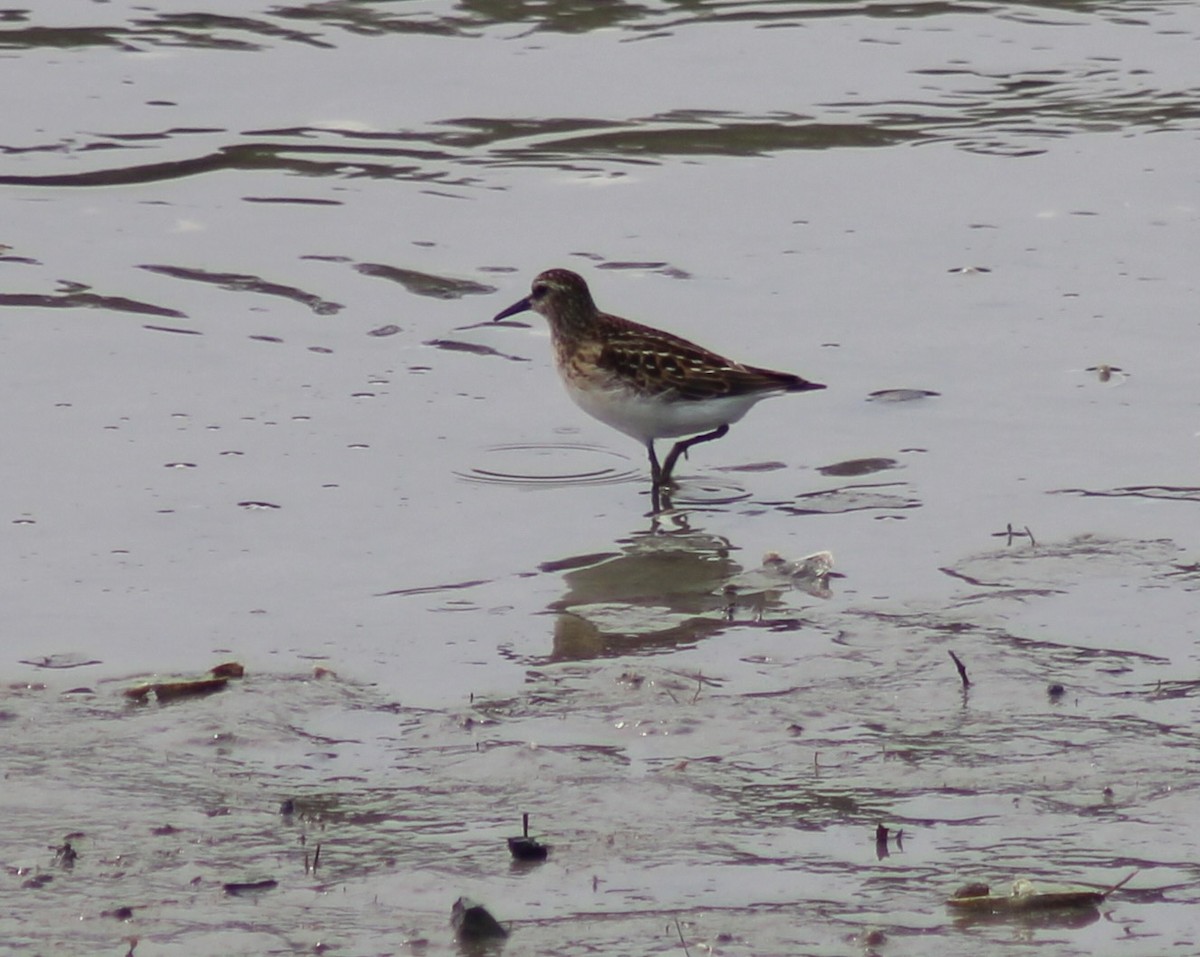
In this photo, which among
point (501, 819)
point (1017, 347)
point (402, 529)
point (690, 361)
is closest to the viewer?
point (501, 819)

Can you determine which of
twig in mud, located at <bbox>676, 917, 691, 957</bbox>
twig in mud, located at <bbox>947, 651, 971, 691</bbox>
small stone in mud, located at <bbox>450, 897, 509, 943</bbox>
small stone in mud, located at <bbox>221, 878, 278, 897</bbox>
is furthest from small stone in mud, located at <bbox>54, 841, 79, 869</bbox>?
twig in mud, located at <bbox>947, 651, 971, 691</bbox>

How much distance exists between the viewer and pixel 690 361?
8641mm

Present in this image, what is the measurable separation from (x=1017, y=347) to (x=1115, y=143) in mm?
3750

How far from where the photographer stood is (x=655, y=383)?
8594 millimetres

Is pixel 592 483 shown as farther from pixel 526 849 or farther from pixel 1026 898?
pixel 1026 898

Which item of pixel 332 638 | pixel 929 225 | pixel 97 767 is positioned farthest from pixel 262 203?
pixel 97 767

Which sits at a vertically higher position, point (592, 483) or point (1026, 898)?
point (1026, 898)

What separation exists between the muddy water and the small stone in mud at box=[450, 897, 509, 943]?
0.29 feet

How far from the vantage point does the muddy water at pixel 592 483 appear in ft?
16.0

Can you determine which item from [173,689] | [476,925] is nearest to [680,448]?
[173,689]

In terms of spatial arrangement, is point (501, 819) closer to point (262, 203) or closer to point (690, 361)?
point (690, 361)

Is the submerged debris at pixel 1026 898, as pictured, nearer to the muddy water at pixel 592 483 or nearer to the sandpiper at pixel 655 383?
the muddy water at pixel 592 483

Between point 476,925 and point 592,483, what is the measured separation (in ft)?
14.0

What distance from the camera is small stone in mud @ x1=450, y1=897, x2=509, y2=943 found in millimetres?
4426
